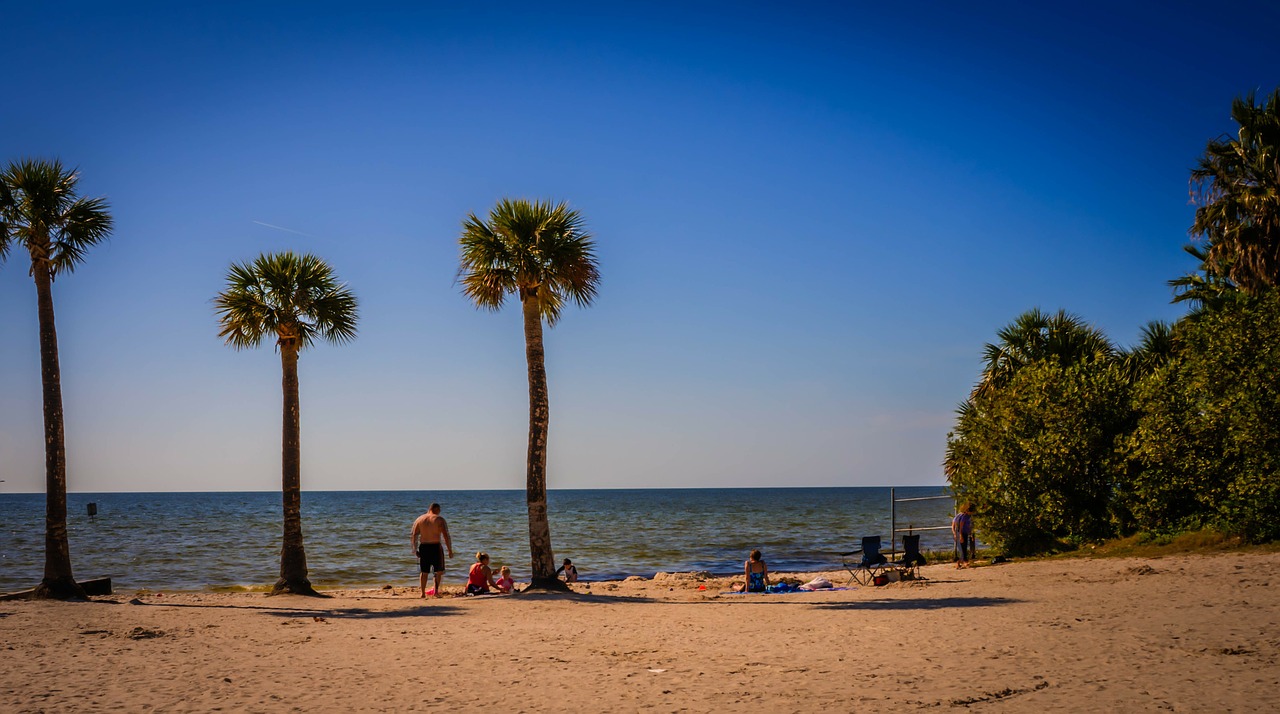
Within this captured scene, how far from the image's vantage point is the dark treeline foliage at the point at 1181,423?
60.2 feet

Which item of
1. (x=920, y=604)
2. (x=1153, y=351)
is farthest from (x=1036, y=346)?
(x=920, y=604)

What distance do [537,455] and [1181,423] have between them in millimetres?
15299

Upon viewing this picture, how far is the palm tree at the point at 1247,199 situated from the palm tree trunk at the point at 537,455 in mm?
17289

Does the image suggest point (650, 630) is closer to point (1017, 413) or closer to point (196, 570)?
point (1017, 413)

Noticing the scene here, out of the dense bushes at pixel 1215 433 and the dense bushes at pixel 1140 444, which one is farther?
the dense bushes at pixel 1140 444

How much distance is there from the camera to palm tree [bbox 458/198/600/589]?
18531mm

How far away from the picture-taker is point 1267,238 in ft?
65.6

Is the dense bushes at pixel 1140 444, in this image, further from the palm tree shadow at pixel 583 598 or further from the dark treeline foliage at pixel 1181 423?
the palm tree shadow at pixel 583 598

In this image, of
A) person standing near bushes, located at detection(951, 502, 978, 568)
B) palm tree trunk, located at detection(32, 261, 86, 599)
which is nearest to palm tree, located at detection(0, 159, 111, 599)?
palm tree trunk, located at detection(32, 261, 86, 599)

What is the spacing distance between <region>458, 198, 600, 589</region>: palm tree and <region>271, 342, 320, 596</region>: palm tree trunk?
4.35 m

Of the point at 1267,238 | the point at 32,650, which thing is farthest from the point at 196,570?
the point at 1267,238

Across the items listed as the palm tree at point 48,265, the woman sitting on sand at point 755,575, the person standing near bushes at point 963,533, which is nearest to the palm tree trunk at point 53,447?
the palm tree at point 48,265

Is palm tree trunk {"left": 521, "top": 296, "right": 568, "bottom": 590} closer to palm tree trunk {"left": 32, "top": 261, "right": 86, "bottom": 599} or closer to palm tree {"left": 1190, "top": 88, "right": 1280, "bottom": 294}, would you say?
palm tree trunk {"left": 32, "top": 261, "right": 86, "bottom": 599}

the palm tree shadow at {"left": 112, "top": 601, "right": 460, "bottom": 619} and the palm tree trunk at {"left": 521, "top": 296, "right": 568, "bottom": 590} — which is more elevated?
the palm tree trunk at {"left": 521, "top": 296, "right": 568, "bottom": 590}
